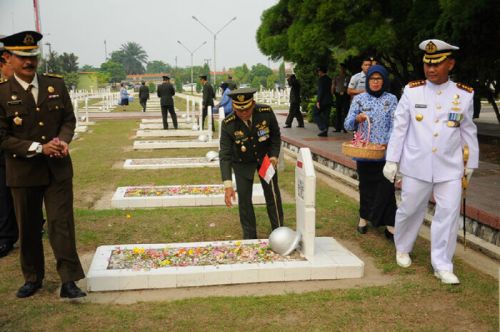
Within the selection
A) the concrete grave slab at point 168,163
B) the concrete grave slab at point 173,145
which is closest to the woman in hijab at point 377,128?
the concrete grave slab at point 168,163

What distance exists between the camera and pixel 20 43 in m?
4.29

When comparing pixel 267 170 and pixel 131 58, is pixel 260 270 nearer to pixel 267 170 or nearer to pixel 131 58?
pixel 267 170

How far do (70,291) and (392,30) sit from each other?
28.8 feet

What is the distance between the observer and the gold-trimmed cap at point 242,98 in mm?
5574

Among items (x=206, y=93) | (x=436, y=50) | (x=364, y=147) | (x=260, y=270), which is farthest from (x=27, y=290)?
(x=206, y=93)

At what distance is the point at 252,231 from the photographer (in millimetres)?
5980

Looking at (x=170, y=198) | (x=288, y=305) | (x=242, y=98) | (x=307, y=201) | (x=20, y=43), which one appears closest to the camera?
(x=20, y=43)

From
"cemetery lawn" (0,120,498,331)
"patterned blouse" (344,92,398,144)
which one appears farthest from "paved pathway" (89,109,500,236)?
"patterned blouse" (344,92,398,144)

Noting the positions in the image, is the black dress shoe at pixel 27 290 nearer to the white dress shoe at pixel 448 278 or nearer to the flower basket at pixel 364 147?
the flower basket at pixel 364 147

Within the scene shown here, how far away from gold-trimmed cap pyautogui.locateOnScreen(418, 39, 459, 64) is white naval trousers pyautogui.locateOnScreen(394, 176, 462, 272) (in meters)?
1.11

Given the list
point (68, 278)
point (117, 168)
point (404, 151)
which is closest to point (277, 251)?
point (404, 151)

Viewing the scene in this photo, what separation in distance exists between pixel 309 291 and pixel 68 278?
208 centimetres

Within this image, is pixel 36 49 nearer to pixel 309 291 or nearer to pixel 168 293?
pixel 168 293

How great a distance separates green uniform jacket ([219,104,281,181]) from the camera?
5.79m
